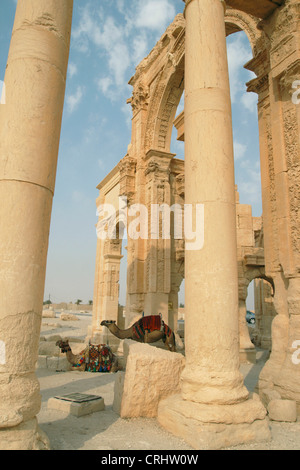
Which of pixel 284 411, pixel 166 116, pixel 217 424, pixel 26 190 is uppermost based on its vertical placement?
pixel 166 116

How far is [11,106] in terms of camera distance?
3.72 meters

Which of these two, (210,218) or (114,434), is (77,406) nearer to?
(114,434)

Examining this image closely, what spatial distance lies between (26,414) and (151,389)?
6.68ft

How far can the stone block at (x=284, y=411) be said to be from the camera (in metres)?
4.75

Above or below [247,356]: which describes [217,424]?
above

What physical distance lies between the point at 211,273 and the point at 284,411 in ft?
7.30

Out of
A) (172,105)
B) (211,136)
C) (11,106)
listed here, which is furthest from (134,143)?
(11,106)

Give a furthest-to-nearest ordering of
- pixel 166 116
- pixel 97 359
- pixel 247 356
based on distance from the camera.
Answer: pixel 166 116, pixel 247 356, pixel 97 359

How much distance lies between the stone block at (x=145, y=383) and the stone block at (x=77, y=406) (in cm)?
35

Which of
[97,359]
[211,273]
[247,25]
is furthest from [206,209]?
[97,359]

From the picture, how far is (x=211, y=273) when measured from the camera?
4.41 meters

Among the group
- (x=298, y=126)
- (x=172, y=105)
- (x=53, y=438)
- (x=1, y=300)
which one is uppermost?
(x=172, y=105)

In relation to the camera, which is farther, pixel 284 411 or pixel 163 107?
pixel 163 107
